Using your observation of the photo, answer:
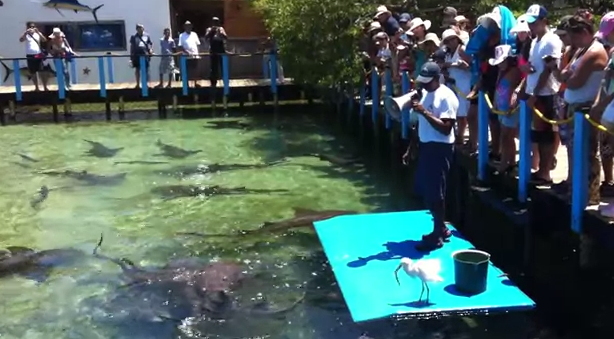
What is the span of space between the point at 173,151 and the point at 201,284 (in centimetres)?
801

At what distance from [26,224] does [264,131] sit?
7888 millimetres

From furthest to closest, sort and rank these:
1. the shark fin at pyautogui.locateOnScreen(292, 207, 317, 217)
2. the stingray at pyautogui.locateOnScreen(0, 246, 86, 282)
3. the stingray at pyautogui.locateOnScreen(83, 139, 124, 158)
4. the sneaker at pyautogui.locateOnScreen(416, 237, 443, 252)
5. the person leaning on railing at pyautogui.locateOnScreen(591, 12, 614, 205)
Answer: the stingray at pyautogui.locateOnScreen(83, 139, 124, 158), the shark fin at pyautogui.locateOnScreen(292, 207, 317, 217), the stingray at pyautogui.locateOnScreen(0, 246, 86, 282), the sneaker at pyautogui.locateOnScreen(416, 237, 443, 252), the person leaning on railing at pyautogui.locateOnScreen(591, 12, 614, 205)

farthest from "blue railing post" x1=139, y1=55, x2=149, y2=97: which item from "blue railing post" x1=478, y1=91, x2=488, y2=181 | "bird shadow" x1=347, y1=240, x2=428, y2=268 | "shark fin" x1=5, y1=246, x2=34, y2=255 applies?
"bird shadow" x1=347, y1=240, x2=428, y2=268

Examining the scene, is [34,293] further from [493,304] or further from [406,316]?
[493,304]

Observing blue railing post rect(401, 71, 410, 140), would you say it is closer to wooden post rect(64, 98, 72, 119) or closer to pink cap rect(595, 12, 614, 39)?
pink cap rect(595, 12, 614, 39)

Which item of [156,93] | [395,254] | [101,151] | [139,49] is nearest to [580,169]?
[395,254]

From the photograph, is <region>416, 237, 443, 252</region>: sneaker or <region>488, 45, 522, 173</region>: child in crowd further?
<region>488, 45, 522, 173</region>: child in crowd

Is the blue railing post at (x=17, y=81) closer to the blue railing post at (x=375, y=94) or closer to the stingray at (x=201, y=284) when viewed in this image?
the blue railing post at (x=375, y=94)

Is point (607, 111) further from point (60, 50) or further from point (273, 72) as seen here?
point (60, 50)

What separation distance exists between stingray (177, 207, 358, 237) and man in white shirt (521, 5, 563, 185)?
10.7ft

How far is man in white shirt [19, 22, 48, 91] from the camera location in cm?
1895

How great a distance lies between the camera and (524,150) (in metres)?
7.65

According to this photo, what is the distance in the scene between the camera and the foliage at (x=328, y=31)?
48.3 ft

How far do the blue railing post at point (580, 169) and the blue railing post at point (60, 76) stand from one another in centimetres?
1491
